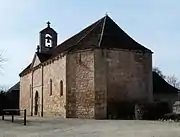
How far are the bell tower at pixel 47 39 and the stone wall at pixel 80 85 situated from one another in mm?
14649

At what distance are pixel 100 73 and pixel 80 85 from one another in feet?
7.81

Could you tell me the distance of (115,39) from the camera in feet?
114

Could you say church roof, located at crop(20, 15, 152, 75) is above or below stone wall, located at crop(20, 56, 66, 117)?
above

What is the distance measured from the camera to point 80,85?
3394cm

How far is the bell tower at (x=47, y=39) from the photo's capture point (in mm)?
48741

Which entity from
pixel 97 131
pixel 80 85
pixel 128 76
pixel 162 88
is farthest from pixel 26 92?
pixel 97 131

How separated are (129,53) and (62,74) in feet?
23.0

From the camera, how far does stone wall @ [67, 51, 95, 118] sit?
3309 centimetres

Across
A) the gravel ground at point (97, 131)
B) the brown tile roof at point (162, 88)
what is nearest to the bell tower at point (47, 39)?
the brown tile roof at point (162, 88)

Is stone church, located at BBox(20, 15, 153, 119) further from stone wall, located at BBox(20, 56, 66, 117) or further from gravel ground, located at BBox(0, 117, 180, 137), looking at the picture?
gravel ground, located at BBox(0, 117, 180, 137)

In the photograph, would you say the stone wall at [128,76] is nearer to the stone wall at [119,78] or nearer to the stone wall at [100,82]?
the stone wall at [119,78]

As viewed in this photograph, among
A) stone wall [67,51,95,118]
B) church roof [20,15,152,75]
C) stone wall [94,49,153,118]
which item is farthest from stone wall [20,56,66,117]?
stone wall [94,49,153,118]

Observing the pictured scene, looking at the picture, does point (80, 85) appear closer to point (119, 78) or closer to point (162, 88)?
point (119, 78)

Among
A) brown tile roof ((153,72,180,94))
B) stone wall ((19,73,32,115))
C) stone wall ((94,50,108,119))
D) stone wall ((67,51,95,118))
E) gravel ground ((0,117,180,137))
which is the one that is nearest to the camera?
gravel ground ((0,117,180,137))
